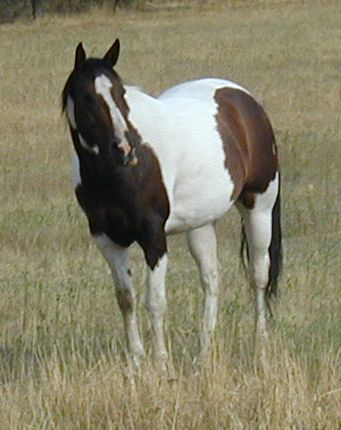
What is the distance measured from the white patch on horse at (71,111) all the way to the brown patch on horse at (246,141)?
1.27 meters

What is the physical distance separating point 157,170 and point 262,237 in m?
1.55

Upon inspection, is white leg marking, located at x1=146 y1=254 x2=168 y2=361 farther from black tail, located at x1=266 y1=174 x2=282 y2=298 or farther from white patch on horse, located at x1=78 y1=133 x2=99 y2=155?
black tail, located at x1=266 y1=174 x2=282 y2=298

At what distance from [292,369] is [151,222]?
4.35 ft

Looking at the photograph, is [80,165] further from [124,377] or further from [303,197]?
[303,197]

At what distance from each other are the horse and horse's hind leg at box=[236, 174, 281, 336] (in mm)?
16

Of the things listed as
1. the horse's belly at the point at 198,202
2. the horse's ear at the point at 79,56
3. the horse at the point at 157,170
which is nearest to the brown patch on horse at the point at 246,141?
the horse at the point at 157,170

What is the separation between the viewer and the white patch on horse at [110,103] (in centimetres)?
667

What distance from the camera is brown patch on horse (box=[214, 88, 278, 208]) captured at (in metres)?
7.98

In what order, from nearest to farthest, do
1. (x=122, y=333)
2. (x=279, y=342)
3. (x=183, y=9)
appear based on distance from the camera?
1. (x=279, y=342)
2. (x=122, y=333)
3. (x=183, y=9)

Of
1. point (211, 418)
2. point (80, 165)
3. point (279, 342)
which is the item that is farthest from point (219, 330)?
point (211, 418)

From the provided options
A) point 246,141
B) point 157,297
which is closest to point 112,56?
point 157,297

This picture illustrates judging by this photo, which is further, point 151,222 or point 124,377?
point 151,222

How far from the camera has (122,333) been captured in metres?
7.88

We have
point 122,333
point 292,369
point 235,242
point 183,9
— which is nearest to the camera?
point 292,369
